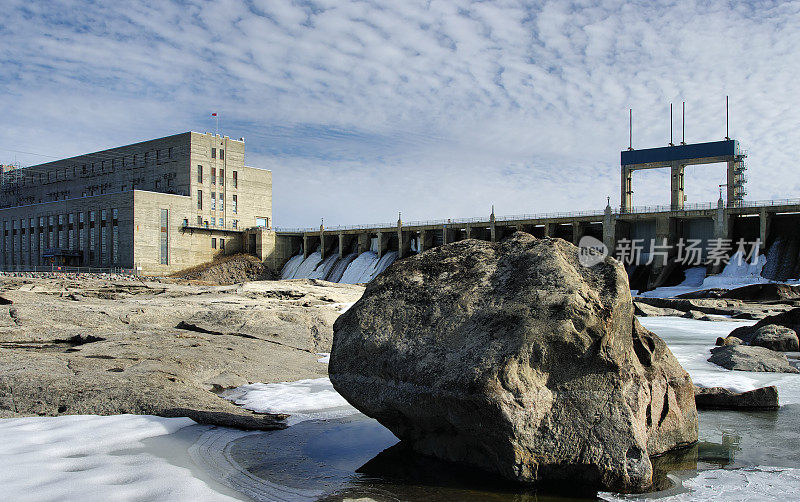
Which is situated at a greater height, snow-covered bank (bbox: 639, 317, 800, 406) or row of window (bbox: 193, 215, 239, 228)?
row of window (bbox: 193, 215, 239, 228)

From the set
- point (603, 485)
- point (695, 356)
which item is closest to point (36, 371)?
point (603, 485)

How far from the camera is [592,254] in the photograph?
5980 millimetres

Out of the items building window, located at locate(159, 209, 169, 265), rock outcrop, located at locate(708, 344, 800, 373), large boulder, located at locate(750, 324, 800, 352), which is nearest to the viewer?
rock outcrop, located at locate(708, 344, 800, 373)

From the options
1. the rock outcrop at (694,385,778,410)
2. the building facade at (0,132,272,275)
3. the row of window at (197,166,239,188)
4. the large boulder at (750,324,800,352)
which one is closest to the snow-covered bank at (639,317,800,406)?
the rock outcrop at (694,385,778,410)

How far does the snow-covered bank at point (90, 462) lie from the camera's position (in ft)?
14.2

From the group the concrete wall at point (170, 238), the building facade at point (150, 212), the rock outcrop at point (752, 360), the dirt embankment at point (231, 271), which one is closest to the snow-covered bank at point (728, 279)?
the rock outcrop at point (752, 360)

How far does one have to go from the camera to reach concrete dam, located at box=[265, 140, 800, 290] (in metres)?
43.0

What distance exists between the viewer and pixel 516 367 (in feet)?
15.7

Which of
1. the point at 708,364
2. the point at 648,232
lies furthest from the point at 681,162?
the point at 708,364

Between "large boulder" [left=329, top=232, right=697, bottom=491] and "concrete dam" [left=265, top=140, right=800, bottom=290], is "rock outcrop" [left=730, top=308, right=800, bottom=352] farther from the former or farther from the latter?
"concrete dam" [left=265, top=140, right=800, bottom=290]

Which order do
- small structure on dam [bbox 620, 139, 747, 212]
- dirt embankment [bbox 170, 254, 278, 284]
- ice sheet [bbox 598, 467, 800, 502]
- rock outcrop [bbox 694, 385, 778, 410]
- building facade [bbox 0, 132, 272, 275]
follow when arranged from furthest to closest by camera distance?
building facade [bbox 0, 132, 272, 275], dirt embankment [bbox 170, 254, 278, 284], small structure on dam [bbox 620, 139, 747, 212], rock outcrop [bbox 694, 385, 778, 410], ice sheet [bbox 598, 467, 800, 502]

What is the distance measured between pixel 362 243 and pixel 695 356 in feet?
166

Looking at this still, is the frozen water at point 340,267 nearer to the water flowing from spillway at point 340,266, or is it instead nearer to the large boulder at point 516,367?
the water flowing from spillway at point 340,266

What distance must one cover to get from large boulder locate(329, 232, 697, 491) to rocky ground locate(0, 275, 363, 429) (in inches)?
82.4
